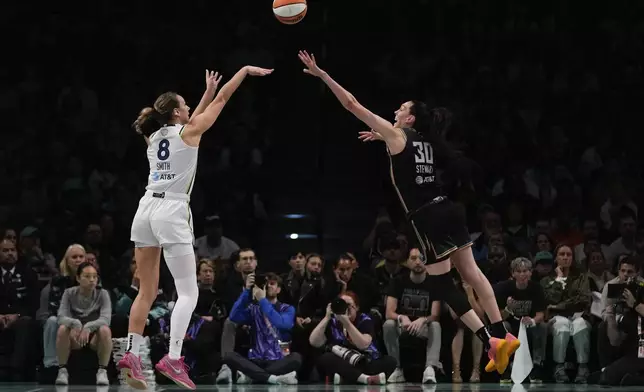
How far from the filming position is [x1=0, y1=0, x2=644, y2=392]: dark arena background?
12289 mm

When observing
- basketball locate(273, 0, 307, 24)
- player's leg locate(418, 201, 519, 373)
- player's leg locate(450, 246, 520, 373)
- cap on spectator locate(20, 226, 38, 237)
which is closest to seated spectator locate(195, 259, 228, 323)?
cap on spectator locate(20, 226, 38, 237)

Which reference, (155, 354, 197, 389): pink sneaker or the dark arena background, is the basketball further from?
the dark arena background

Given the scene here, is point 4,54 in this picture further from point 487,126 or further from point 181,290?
point 181,290

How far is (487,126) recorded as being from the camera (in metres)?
16.6

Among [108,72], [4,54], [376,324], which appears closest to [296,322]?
[376,324]

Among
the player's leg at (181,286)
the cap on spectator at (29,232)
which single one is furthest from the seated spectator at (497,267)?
the cap on spectator at (29,232)

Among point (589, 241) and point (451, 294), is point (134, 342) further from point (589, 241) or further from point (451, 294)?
point (589, 241)

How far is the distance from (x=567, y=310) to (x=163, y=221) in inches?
237

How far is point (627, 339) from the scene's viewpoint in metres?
11.7

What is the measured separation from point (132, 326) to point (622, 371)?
224 inches

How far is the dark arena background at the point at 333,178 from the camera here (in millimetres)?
12289

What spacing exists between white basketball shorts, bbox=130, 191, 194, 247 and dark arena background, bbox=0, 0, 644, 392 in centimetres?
284

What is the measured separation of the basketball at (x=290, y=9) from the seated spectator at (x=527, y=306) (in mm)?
4341

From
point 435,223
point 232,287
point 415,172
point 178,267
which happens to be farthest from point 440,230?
point 232,287
